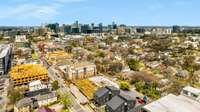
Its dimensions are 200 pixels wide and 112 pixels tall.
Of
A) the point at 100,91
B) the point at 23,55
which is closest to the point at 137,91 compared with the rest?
the point at 100,91

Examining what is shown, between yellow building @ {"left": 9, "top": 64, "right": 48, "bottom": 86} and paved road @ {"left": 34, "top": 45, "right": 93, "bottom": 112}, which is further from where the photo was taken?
yellow building @ {"left": 9, "top": 64, "right": 48, "bottom": 86}

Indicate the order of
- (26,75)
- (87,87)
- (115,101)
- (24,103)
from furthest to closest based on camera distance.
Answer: (26,75) < (87,87) < (115,101) < (24,103)

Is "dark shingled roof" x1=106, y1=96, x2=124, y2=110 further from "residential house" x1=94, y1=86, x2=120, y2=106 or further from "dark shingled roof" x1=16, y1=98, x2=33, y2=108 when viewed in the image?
"dark shingled roof" x1=16, y1=98, x2=33, y2=108

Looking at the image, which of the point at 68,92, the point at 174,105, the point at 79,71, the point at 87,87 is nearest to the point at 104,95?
the point at 87,87

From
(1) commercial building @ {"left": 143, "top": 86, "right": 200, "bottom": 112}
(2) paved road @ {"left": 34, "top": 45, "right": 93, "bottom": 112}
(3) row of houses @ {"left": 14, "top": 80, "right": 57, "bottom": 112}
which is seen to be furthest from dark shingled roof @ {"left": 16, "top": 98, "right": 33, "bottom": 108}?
(1) commercial building @ {"left": 143, "top": 86, "right": 200, "bottom": 112}

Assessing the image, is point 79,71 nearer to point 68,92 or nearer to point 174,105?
point 68,92

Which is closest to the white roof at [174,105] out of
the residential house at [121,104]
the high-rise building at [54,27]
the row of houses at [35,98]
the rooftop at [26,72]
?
A: the residential house at [121,104]

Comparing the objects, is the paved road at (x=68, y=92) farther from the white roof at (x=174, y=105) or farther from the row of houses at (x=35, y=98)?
the white roof at (x=174, y=105)

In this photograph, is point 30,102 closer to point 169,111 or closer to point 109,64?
point 169,111
